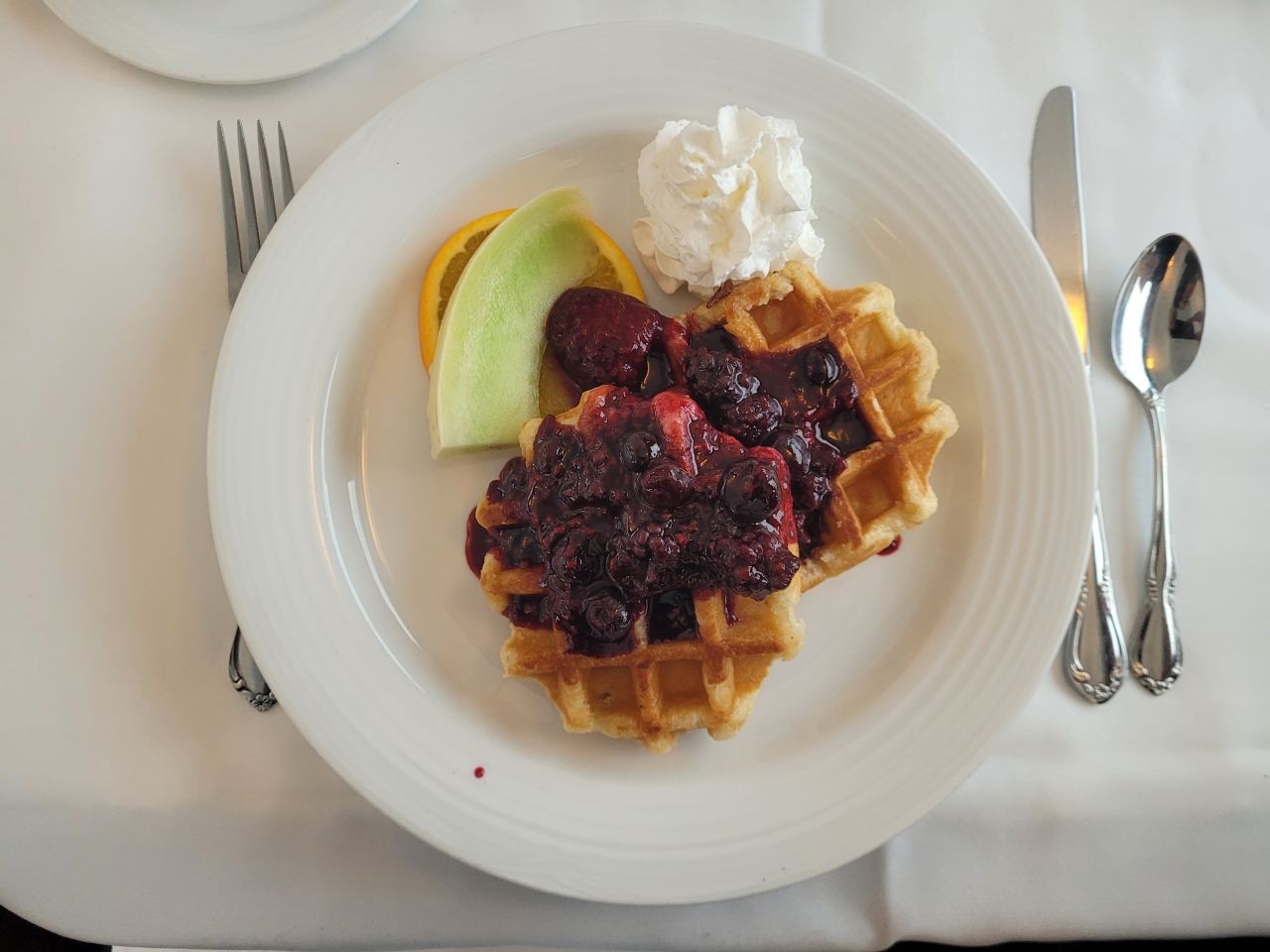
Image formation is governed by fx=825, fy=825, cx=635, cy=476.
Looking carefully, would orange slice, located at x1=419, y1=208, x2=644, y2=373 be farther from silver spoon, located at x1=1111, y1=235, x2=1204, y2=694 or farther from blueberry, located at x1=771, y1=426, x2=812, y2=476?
silver spoon, located at x1=1111, y1=235, x2=1204, y2=694

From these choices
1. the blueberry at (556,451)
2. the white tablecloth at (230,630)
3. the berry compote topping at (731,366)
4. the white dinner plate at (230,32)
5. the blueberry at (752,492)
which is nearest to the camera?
the blueberry at (752,492)

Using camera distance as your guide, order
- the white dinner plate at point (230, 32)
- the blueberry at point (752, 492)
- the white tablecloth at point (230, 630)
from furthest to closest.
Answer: the white dinner plate at point (230, 32) → the white tablecloth at point (230, 630) → the blueberry at point (752, 492)

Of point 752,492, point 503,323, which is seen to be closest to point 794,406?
point 752,492

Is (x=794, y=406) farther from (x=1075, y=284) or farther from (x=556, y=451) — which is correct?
(x=1075, y=284)

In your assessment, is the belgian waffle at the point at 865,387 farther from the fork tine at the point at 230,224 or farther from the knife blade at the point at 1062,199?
the fork tine at the point at 230,224

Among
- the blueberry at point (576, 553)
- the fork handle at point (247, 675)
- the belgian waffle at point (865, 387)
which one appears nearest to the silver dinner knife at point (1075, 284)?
the belgian waffle at point (865, 387)

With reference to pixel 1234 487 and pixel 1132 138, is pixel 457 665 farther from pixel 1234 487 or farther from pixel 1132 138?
pixel 1132 138
